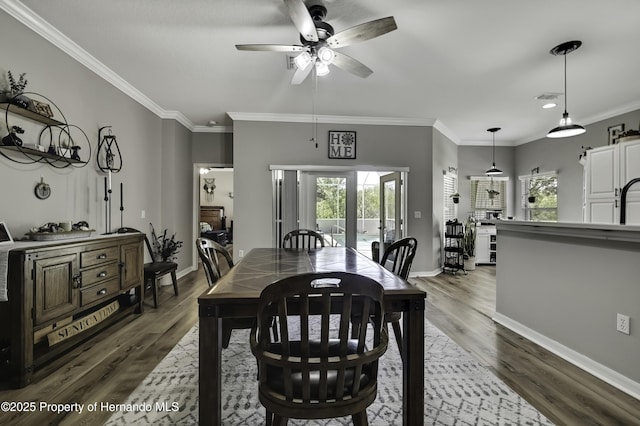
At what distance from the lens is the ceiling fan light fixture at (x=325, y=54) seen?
7.47 ft

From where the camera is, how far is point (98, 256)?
2635 millimetres

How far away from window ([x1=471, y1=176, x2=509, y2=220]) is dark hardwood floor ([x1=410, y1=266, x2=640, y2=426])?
3.59 metres

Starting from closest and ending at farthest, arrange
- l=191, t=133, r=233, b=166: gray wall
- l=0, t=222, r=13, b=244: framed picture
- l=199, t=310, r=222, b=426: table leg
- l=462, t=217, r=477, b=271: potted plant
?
l=199, t=310, r=222, b=426: table leg
l=0, t=222, r=13, b=244: framed picture
l=191, t=133, r=233, b=166: gray wall
l=462, t=217, r=477, b=271: potted plant

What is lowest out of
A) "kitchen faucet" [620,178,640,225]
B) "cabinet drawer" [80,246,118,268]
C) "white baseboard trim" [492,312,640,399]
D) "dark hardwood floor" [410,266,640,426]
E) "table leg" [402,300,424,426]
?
"dark hardwood floor" [410,266,640,426]

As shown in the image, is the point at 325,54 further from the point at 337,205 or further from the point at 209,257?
the point at 337,205

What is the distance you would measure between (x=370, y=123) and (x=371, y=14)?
2.82 m

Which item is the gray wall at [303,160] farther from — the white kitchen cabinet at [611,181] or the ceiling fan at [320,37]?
the ceiling fan at [320,37]

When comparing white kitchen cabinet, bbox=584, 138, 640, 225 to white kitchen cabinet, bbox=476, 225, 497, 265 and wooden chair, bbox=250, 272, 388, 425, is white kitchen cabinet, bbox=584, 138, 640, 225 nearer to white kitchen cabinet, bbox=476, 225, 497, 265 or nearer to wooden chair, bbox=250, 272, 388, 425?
white kitchen cabinet, bbox=476, 225, 497, 265

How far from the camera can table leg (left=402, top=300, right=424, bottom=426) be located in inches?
55.6

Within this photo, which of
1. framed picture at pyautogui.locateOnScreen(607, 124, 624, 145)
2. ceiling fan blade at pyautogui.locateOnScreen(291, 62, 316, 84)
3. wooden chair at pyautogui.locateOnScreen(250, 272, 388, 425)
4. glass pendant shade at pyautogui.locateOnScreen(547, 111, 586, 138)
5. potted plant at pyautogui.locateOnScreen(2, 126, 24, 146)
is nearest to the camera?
wooden chair at pyautogui.locateOnScreen(250, 272, 388, 425)

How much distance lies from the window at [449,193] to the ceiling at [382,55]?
1469 millimetres

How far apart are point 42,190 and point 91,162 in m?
0.75

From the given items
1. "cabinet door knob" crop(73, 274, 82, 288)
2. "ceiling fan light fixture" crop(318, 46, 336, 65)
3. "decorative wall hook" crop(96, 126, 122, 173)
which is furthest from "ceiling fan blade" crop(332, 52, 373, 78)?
"cabinet door knob" crop(73, 274, 82, 288)

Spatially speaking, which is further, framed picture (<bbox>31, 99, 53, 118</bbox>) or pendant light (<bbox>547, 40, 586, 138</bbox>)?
pendant light (<bbox>547, 40, 586, 138</bbox>)
